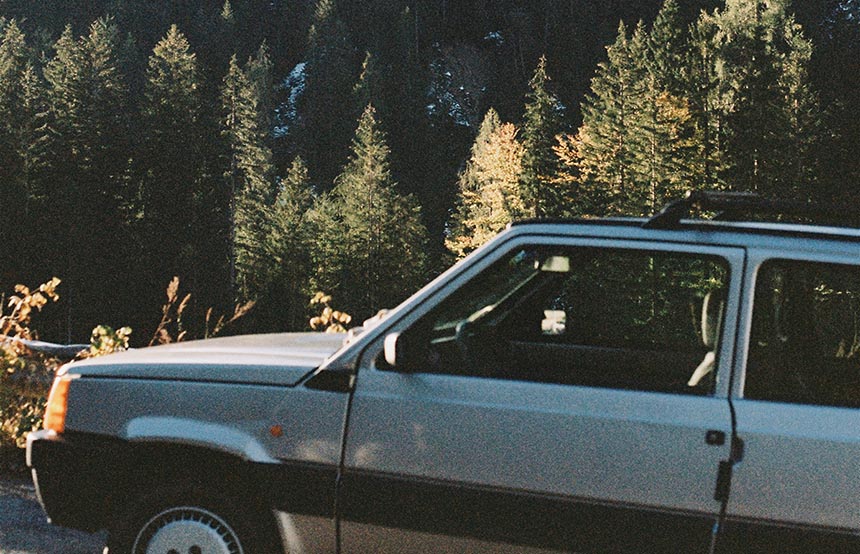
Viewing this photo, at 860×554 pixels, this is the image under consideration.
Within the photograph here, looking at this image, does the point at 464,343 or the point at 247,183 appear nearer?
the point at 464,343

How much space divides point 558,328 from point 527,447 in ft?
5.06

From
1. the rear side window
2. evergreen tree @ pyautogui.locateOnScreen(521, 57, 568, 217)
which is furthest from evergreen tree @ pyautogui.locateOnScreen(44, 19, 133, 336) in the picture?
the rear side window

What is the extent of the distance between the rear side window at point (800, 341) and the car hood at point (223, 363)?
5.24ft

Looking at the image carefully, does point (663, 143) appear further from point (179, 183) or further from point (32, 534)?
point (32, 534)

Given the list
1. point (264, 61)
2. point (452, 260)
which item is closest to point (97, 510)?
point (452, 260)

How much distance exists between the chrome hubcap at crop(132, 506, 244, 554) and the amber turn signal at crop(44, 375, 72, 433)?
557 millimetres

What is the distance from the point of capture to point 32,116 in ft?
196

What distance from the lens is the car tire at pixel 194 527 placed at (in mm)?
3479

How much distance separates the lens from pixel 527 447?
318cm

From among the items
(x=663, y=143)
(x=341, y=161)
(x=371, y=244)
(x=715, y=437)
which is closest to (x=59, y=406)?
(x=715, y=437)

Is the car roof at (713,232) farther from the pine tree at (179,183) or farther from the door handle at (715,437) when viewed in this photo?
the pine tree at (179,183)

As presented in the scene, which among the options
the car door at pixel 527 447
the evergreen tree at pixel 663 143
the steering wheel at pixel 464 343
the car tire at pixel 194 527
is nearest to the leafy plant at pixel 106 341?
the car tire at pixel 194 527

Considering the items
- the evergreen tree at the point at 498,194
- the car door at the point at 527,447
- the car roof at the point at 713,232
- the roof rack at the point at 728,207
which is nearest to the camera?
the car door at the point at 527,447

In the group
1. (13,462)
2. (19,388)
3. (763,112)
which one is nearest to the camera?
(13,462)
